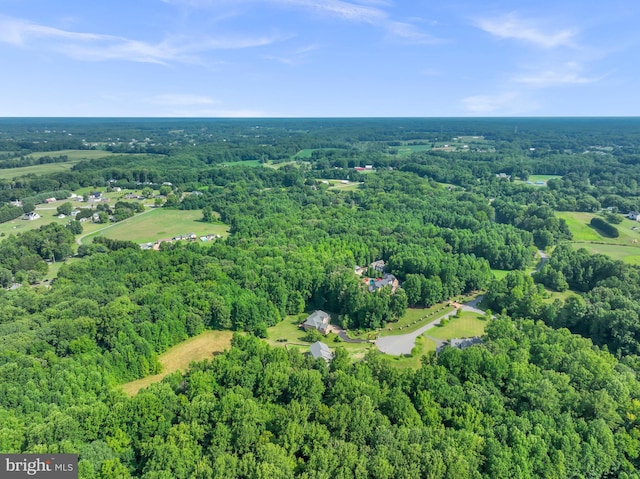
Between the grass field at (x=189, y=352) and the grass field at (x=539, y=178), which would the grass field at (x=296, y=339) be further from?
the grass field at (x=539, y=178)

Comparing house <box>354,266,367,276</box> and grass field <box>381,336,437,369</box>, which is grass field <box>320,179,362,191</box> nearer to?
house <box>354,266,367,276</box>

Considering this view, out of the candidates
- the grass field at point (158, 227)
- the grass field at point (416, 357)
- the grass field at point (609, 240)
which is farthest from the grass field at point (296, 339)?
the grass field at point (609, 240)

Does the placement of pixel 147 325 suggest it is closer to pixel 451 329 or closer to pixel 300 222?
pixel 451 329

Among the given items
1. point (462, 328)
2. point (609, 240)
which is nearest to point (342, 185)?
point (609, 240)

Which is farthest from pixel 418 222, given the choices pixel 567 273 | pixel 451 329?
pixel 451 329

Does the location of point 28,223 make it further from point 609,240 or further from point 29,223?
point 609,240
